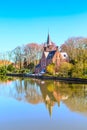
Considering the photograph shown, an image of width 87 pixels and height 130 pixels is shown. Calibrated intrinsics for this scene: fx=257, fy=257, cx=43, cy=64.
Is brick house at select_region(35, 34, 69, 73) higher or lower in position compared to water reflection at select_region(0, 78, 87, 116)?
higher

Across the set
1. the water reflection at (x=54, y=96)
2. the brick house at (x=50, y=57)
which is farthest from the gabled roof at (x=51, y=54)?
the water reflection at (x=54, y=96)

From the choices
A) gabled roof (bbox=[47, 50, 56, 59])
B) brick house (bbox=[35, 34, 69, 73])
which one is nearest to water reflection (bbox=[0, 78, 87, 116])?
brick house (bbox=[35, 34, 69, 73])

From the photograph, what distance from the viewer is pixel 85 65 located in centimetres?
3584

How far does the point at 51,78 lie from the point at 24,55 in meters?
22.4

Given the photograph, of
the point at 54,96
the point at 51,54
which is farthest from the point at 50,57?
the point at 54,96

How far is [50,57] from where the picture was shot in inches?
2405

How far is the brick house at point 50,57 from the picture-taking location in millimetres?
56062

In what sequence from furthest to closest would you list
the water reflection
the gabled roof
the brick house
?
the gabled roof < the brick house < the water reflection

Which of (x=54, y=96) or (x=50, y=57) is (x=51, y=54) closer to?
(x=50, y=57)

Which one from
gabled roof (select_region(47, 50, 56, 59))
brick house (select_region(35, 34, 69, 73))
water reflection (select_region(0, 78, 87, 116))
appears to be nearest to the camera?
water reflection (select_region(0, 78, 87, 116))

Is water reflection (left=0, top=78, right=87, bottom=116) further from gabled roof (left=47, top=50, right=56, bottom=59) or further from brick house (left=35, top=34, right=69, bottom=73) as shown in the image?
gabled roof (left=47, top=50, right=56, bottom=59)

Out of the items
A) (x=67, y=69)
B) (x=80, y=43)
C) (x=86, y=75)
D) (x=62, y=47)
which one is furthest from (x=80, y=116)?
(x=62, y=47)

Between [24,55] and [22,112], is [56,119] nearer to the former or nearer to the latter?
[22,112]

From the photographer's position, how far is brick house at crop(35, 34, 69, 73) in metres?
56.1
